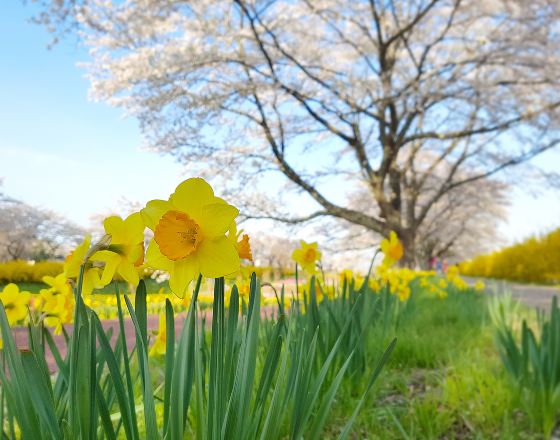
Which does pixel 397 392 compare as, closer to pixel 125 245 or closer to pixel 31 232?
pixel 125 245

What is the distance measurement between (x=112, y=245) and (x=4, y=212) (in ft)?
60.9

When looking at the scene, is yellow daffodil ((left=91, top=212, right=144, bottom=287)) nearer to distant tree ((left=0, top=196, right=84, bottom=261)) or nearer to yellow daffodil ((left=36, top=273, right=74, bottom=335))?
yellow daffodil ((left=36, top=273, right=74, bottom=335))

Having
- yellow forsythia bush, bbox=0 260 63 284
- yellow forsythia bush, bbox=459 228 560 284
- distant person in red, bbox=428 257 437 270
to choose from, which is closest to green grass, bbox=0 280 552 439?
yellow forsythia bush, bbox=0 260 63 284

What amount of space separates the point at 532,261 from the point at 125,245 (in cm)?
1263

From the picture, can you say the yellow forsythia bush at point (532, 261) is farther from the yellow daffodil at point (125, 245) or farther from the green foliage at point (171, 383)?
the yellow daffodil at point (125, 245)

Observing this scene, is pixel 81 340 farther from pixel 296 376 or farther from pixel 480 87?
pixel 480 87

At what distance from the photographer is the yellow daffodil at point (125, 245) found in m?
0.74

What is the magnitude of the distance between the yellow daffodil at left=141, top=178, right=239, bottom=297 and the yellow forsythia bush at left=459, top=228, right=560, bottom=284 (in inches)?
460

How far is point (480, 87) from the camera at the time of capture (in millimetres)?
8906

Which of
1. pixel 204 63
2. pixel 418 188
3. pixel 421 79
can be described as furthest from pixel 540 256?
pixel 204 63

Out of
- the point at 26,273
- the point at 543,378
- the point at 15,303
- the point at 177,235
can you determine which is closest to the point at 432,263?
the point at 26,273

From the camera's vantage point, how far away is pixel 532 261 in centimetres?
1147

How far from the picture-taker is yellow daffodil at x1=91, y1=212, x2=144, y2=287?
0.74m

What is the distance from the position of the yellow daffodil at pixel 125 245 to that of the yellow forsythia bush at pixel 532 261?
11692mm
